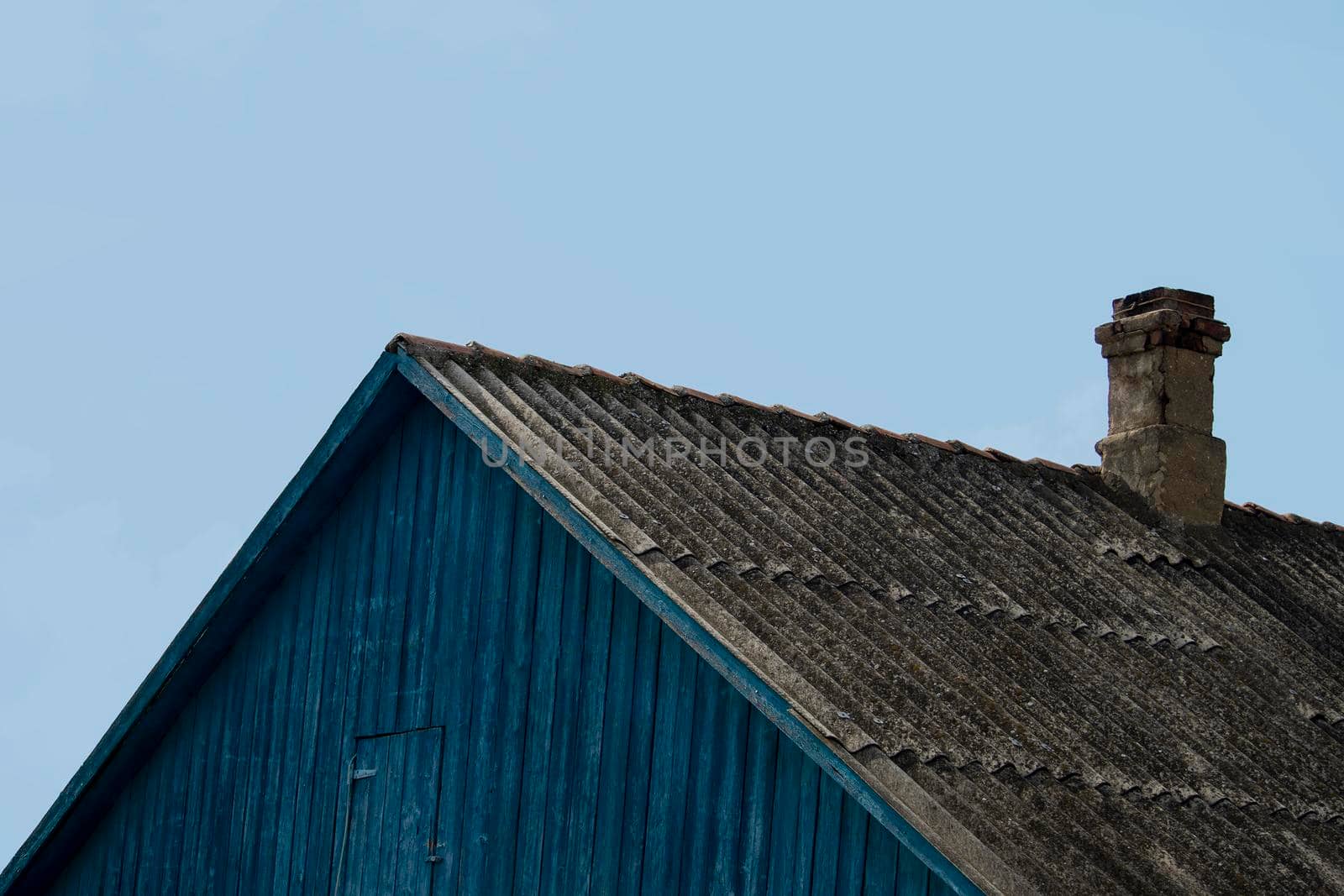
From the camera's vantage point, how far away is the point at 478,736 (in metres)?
9.09

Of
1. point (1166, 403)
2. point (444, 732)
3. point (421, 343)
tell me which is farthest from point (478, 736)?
point (1166, 403)

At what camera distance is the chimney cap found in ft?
43.4

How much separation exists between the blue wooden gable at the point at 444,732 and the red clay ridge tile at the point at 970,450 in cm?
400

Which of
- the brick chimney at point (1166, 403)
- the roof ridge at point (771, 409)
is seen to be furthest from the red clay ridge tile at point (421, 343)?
the brick chimney at point (1166, 403)

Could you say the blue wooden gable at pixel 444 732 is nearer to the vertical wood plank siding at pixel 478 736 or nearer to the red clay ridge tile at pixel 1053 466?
the vertical wood plank siding at pixel 478 736

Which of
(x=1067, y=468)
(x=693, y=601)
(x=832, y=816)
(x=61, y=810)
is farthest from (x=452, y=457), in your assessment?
(x=1067, y=468)

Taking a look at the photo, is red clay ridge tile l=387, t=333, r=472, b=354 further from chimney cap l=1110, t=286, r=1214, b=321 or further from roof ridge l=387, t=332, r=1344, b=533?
chimney cap l=1110, t=286, r=1214, b=321

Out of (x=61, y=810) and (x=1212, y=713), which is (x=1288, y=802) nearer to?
(x=1212, y=713)

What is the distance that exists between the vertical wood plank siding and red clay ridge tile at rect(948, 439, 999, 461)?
13.1ft

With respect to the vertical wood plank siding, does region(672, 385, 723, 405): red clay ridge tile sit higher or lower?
higher

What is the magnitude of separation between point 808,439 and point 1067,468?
2595 mm

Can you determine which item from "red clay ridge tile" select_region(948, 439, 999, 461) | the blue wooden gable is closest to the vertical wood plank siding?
the blue wooden gable

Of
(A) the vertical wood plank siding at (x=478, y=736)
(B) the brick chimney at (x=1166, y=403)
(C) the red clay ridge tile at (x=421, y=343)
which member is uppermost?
(B) the brick chimney at (x=1166, y=403)

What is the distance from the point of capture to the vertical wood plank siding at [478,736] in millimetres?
7680
